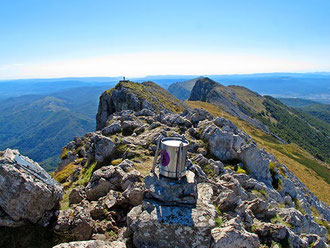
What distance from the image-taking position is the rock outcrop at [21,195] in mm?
8570

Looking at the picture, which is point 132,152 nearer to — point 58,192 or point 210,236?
point 58,192

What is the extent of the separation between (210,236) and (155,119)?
25768 mm

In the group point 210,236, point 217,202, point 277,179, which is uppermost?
point 210,236

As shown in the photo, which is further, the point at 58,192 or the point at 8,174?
the point at 58,192

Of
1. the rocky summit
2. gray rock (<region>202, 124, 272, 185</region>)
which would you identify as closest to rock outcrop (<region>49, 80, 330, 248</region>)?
the rocky summit

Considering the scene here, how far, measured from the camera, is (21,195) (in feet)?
28.6

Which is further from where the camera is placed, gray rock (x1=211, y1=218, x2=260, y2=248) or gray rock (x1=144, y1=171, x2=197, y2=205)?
gray rock (x1=144, y1=171, x2=197, y2=205)

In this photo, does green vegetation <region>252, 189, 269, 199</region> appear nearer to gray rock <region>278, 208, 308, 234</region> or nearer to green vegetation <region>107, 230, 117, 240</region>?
gray rock <region>278, 208, 308, 234</region>

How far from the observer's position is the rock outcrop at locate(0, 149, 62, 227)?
28.1ft

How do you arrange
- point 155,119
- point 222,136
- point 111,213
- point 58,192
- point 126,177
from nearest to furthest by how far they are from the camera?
point 58,192 → point 111,213 → point 126,177 → point 222,136 → point 155,119

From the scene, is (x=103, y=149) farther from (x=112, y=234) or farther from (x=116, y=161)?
(x=112, y=234)

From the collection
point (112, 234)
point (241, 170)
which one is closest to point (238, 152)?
point (241, 170)

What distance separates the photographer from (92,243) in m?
7.58

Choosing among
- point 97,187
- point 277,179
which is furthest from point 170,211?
point 277,179
